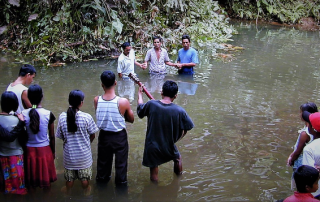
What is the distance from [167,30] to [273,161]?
848 cm

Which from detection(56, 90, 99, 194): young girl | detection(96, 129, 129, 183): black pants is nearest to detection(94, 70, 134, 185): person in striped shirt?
detection(96, 129, 129, 183): black pants

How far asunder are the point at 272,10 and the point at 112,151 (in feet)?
64.4

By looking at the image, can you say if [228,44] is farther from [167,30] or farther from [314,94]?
[314,94]

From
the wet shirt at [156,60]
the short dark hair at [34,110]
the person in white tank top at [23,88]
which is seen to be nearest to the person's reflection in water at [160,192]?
the short dark hair at [34,110]

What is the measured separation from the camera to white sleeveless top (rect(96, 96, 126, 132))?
3.90 m

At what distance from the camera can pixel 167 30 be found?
12570mm

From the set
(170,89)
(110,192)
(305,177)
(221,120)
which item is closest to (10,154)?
(110,192)

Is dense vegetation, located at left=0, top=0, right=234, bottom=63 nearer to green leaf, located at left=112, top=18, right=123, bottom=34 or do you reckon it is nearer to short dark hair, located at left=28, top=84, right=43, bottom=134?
green leaf, located at left=112, top=18, right=123, bottom=34

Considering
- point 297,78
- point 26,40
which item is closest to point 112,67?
point 26,40

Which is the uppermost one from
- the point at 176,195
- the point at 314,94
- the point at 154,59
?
the point at 154,59

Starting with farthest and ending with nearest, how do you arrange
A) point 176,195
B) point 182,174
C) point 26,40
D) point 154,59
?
point 26,40 → point 154,59 → point 182,174 → point 176,195

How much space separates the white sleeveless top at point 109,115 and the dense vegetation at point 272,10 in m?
18.5

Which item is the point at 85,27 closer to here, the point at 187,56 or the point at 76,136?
the point at 187,56

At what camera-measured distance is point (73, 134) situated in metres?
3.84
